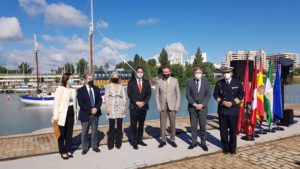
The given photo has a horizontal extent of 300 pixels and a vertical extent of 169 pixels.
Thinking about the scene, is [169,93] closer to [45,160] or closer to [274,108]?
[45,160]

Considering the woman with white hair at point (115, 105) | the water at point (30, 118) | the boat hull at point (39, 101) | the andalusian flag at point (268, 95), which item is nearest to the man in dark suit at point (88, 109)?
the woman with white hair at point (115, 105)

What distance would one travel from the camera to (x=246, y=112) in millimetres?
7824

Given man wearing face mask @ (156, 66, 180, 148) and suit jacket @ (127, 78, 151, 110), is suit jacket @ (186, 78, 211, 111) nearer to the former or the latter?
man wearing face mask @ (156, 66, 180, 148)

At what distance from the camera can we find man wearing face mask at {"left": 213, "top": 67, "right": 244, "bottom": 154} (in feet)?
19.4

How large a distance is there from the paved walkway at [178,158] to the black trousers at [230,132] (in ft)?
0.78

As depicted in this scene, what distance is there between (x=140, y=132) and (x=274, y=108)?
4.77m

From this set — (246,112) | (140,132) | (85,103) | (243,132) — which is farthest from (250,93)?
(85,103)

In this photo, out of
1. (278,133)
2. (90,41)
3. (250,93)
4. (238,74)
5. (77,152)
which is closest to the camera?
(77,152)

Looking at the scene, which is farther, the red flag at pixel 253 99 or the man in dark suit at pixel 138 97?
the red flag at pixel 253 99

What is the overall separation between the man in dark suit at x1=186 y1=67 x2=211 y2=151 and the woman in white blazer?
2.85m

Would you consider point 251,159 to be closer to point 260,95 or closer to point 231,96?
point 231,96

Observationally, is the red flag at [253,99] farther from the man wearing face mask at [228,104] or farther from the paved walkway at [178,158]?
the man wearing face mask at [228,104]

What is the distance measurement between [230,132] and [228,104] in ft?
2.22

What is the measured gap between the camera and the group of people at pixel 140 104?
19.0ft
